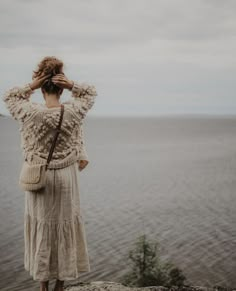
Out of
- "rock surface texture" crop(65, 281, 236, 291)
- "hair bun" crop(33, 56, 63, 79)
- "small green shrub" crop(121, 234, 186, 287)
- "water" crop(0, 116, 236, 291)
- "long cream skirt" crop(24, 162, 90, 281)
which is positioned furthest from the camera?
"water" crop(0, 116, 236, 291)

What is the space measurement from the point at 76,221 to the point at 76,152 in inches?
25.8

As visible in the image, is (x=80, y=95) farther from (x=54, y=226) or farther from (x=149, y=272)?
(x=149, y=272)

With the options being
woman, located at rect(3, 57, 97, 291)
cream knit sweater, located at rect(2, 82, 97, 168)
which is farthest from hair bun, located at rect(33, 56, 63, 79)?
cream knit sweater, located at rect(2, 82, 97, 168)

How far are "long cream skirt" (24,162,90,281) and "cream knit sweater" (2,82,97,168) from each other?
0.50ft

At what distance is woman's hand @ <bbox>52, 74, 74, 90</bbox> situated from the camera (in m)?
3.70

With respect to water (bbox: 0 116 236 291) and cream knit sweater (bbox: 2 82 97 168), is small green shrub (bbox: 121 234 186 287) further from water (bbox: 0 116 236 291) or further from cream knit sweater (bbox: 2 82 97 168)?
cream knit sweater (bbox: 2 82 97 168)

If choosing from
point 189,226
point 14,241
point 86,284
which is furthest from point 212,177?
point 86,284

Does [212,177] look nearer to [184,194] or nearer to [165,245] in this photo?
[184,194]

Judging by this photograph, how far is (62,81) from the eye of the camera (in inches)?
147

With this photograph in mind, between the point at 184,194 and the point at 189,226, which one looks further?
the point at 184,194

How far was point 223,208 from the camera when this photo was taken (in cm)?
2047

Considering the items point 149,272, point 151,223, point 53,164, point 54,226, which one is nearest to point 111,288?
point 54,226

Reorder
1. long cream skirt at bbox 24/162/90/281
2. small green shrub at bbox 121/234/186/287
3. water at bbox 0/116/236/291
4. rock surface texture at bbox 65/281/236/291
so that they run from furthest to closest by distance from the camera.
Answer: water at bbox 0/116/236/291 → small green shrub at bbox 121/234/186/287 → rock surface texture at bbox 65/281/236/291 → long cream skirt at bbox 24/162/90/281

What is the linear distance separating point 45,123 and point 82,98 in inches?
18.5
